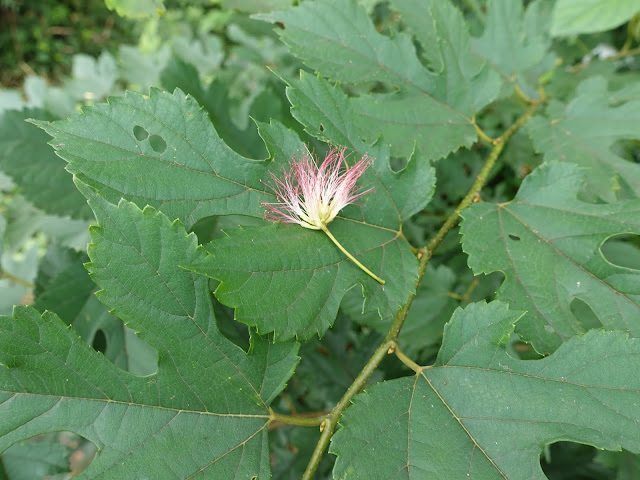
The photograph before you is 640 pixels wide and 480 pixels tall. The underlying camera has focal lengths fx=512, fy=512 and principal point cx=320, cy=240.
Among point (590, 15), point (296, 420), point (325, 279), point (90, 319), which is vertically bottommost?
point (90, 319)

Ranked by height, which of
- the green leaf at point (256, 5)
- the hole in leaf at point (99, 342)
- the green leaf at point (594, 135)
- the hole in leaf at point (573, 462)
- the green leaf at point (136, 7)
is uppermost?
the green leaf at point (256, 5)

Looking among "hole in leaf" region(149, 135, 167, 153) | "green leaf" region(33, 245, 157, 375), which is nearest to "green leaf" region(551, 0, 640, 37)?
"hole in leaf" region(149, 135, 167, 153)

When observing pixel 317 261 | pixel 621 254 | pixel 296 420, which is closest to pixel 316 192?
pixel 317 261

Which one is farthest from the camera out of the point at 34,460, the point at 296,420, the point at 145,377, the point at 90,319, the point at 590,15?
the point at 590,15

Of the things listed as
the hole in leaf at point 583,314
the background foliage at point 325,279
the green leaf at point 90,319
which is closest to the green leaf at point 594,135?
the background foliage at point 325,279

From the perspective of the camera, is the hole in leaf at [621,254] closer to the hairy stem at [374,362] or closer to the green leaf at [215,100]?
the hairy stem at [374,362]

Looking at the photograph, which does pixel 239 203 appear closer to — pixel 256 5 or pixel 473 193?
pixel 473 193
